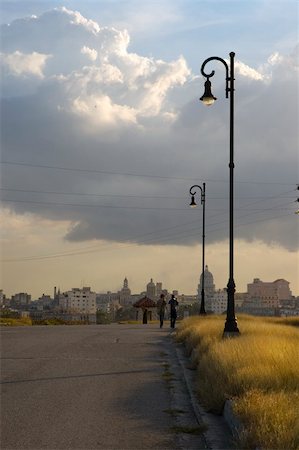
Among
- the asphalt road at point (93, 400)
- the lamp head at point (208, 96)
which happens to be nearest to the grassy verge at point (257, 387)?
the asphalt road at point (93, 400)

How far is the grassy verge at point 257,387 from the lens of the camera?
276 inches

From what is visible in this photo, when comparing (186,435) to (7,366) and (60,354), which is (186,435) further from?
(60,354)

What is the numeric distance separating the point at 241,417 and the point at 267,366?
325 centimetres

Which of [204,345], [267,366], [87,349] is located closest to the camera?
[267,366]

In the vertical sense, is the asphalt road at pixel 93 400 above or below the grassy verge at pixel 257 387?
below

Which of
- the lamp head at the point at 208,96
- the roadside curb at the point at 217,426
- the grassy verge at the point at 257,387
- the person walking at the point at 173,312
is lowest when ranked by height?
the roadside curb at the point at 217,426

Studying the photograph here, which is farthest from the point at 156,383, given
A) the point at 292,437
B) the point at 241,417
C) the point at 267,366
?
the point at 292,437

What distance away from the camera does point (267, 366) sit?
439 inches

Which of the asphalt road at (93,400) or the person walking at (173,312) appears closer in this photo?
the asphalt road at (93,400)

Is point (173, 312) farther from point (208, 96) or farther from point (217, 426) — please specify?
point (217, 426)

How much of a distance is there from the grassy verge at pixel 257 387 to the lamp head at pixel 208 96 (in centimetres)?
745

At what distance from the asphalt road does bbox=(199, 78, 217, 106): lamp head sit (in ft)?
24.4

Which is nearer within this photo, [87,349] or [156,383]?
[156,383]

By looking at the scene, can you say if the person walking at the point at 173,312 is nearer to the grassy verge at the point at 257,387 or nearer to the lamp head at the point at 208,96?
the lamp head at the point at 208,96
